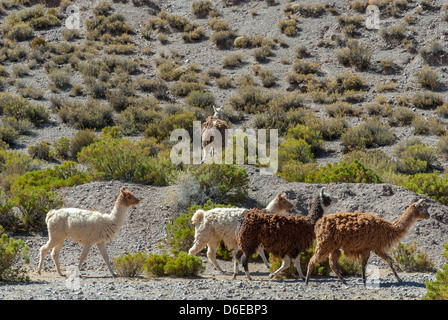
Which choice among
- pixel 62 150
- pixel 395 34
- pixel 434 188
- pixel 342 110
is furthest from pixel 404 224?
pixel 395 34

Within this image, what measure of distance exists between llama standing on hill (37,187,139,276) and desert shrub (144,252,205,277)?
0.80m

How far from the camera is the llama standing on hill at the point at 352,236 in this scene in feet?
26.8

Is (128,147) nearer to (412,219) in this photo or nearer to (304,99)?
(412,219)

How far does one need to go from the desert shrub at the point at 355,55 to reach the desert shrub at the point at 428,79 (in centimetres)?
346

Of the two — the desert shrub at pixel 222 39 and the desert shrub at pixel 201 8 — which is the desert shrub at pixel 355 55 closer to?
the desert shrub at pixel 222 39

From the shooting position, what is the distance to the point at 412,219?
339 inches

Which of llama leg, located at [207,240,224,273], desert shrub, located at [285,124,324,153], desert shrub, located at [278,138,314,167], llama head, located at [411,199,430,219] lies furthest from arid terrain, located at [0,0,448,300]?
desert shrub, located at [278,138,314,167]

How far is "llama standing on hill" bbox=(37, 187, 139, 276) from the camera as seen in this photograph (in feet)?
30.7

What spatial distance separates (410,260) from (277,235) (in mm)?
2887

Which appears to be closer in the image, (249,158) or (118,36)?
(249,158)

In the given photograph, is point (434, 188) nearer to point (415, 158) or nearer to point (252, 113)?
point (415, 158)

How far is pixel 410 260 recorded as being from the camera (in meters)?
9.77
